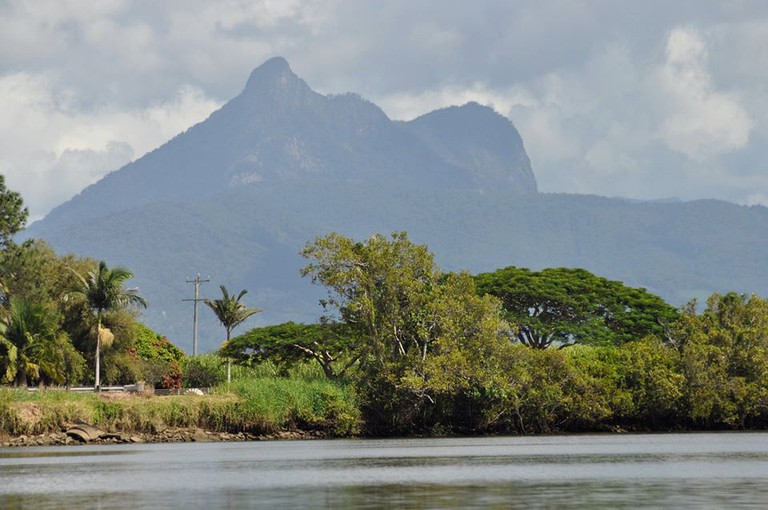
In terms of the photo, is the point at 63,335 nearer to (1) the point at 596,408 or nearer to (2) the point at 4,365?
(2) the point at 4,365

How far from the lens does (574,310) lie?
118750mm

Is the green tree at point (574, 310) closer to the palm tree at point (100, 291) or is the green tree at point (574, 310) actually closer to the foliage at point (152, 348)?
the foliage at point (152, 348)

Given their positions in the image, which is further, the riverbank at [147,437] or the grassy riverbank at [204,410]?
the grassy riverbank at [204,410]

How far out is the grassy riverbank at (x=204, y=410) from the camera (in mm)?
78375

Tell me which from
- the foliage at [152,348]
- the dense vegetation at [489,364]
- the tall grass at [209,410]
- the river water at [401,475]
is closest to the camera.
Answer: the river water at [401,475]

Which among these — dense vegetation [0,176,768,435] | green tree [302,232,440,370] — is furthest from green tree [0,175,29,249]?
green tree [302,232,440,370]

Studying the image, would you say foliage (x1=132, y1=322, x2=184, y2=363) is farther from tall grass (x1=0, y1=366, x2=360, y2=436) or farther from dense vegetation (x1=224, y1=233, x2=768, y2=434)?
tall grass (x1=0, y1=366, x2=360, y2=436)

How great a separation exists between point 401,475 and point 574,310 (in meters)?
72.1

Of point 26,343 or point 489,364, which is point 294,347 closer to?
point 26,343

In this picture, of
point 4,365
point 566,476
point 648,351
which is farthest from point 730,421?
point 4,365

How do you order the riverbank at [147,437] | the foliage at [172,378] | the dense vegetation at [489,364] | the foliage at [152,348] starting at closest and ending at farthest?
the riverbank at [147,437]
the dense vegetation at [489,364]
the foliage at [172,378]
the foliage at [152,348]

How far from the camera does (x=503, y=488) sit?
1635 inches

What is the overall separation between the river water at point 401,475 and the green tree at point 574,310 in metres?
39.8

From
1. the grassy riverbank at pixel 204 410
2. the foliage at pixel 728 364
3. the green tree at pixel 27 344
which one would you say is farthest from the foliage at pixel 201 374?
the foliage at pixel 728 364
